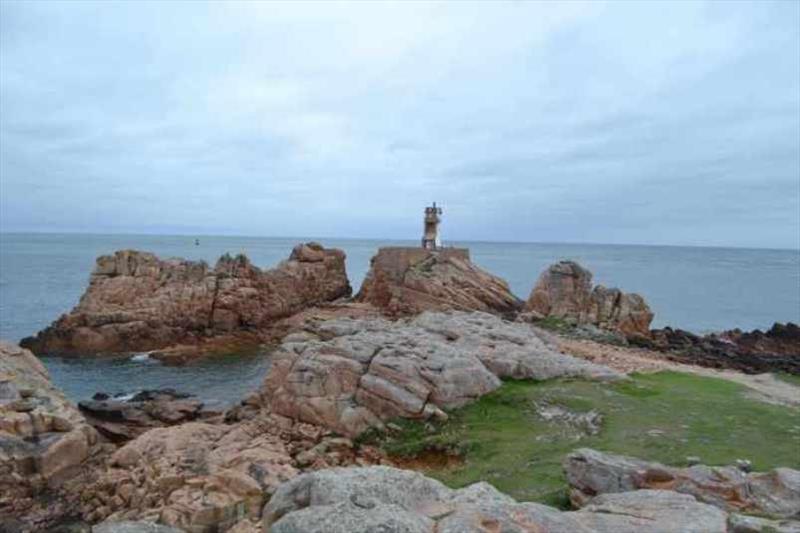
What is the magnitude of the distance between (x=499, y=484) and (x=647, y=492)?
21.0ft

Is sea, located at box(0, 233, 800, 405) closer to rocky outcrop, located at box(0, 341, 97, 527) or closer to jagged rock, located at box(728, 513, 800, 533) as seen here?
rocky outcrop, located at box(0, 341, 97, 527)

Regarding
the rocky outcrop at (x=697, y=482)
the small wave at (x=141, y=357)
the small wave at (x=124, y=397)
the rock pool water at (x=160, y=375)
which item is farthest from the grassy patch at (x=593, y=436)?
the small wave at (x=141, y=357)

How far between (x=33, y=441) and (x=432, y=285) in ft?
142

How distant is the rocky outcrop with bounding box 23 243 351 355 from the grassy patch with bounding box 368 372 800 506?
40.7 metres

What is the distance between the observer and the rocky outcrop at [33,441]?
2067 centimetres

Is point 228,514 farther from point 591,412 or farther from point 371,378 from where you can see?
point 591,412

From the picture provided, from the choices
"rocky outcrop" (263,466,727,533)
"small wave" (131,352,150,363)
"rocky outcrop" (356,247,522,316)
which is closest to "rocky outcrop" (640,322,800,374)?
"rocky outcrop" (356,247,522,316)

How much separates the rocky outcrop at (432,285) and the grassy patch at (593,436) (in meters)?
35.1

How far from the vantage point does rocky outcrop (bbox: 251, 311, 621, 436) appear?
2286 centimetres

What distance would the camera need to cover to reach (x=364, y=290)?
233ft

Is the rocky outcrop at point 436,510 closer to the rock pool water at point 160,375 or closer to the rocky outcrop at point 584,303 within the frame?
the rock pool water at point 160,375

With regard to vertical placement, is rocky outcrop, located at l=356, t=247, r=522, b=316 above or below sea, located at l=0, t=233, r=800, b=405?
above

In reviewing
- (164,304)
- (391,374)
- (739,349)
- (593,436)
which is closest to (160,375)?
(164,304)

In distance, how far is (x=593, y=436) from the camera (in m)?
19.5
